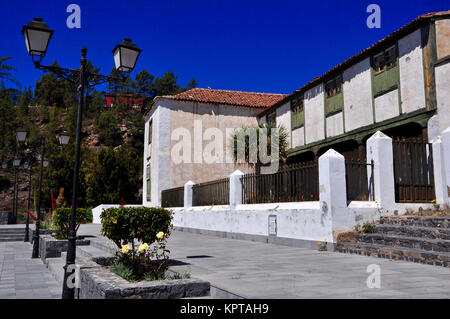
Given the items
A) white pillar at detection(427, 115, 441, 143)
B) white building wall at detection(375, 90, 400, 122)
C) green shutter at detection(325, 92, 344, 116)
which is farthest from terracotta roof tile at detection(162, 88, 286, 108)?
white pillar at detection(427, 115, 441, 143)

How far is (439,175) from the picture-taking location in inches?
404

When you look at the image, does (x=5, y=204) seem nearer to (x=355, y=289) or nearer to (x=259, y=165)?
(x=259, y=165)

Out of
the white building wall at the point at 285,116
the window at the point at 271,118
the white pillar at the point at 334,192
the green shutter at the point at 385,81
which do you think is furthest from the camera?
the window at the point at 271,118

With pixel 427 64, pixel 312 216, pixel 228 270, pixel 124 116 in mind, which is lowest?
pixel 228 270

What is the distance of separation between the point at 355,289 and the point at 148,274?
2788mm

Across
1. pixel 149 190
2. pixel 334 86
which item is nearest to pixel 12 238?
pixel 149 190

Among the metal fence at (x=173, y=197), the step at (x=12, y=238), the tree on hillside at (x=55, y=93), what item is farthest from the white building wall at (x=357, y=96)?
the tree on hillside at (x=55, y=93)

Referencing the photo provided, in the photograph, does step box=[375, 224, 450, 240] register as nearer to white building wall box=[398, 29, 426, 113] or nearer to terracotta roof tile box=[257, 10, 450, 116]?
white building wall box=[398, 29, 426, 113]

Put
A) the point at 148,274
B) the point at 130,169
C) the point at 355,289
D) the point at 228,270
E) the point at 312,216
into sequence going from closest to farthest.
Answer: the point at 355,289 < the point at 148,274 < the point at 228,270 < the point at 312,216 < the point at 130,169

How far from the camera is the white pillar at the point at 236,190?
14.0m

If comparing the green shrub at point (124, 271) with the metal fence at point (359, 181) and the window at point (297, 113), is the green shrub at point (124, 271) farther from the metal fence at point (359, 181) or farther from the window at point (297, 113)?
the window at point (297, 113)

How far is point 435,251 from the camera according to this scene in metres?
7.06

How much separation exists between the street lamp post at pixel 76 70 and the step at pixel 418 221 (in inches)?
277
